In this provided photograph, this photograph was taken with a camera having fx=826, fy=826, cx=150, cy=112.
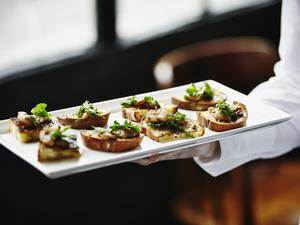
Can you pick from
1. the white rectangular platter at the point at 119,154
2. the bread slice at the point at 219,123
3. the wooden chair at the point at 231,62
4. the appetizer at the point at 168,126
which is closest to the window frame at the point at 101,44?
the wooden chair at the point at 231,62

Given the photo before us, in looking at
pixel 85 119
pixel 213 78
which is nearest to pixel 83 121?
pixel 85 119

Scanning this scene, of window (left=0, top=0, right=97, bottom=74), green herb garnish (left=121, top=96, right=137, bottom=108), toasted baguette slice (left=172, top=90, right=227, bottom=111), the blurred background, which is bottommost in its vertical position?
the blurred background

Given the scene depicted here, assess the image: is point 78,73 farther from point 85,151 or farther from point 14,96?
point 85,151

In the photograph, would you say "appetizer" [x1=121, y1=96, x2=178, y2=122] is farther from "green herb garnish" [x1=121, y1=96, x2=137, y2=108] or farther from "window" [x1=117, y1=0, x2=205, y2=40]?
"window" [x1=117, y1=0, x2=205, y2=40]

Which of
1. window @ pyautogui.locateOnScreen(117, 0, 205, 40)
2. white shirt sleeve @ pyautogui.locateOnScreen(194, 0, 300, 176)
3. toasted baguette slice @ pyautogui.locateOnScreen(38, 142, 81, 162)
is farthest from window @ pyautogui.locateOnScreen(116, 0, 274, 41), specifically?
toasted baguette slice @ pyautogui.locateOnScreen(38, 142, 81, 162)

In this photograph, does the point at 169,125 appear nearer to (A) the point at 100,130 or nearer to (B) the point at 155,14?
(A) the point at 100,130

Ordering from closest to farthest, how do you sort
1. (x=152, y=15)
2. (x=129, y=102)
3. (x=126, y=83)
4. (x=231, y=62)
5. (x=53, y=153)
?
(x=53, y=153) → (x=129, y=102) → (x=231, y=62) → (x=126, y=83) → (x=152, y=15)

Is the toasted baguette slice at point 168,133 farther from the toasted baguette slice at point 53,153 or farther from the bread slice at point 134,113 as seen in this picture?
the toasted baguette slice at point 53,153
